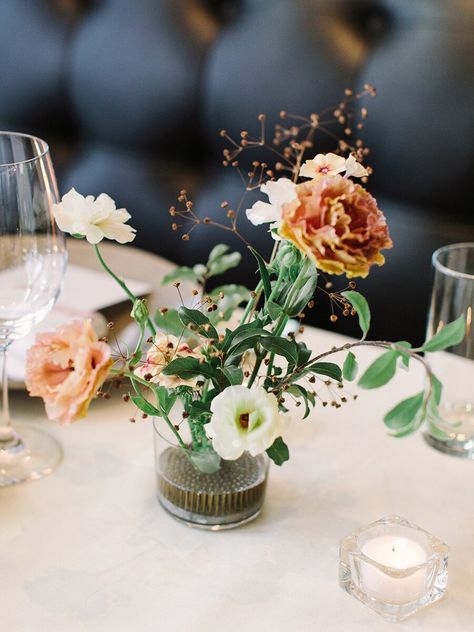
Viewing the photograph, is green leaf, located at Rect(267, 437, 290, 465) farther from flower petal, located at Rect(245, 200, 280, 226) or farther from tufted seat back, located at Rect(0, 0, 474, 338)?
tufted seat back, located at Rect(0, 0, 474, 338)

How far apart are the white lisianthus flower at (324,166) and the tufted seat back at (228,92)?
33.8 inches

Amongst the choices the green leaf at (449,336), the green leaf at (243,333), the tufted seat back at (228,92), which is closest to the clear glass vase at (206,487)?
the green leaf at (243,333)

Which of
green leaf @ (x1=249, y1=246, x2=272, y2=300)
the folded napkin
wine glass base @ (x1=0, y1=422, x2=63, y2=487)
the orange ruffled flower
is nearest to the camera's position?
the orange ruffled flower

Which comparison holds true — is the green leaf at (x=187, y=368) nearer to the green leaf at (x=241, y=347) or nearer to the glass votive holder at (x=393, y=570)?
the green leaf at (x=241, y=347)

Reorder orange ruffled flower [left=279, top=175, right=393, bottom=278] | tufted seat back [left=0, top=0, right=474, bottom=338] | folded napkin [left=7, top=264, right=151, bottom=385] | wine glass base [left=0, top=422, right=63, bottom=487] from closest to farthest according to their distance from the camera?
orange ruffled flower [left=279, top=175, right=393, bottom=278] < wine glass base [left=0, top=422, right=63, bottom=487] < folded napkin [left=7, top=264, right=151, bottom=385] < tufted seat back [left=0, top=0, right=474, bottom=338]

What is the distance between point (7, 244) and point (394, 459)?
401 mm

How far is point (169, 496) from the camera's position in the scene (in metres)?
0.75

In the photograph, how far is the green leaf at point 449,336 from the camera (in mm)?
577

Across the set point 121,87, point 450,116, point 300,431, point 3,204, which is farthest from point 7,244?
point 121,87

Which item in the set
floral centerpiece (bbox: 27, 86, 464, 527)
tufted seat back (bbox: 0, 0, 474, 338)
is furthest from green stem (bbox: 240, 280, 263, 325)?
tufted seat back (bbox: 0, 0, 474, 338)

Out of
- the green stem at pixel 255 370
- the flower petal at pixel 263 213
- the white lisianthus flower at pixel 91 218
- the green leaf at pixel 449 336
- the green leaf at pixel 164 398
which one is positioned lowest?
the green leaf at pixel 164 398

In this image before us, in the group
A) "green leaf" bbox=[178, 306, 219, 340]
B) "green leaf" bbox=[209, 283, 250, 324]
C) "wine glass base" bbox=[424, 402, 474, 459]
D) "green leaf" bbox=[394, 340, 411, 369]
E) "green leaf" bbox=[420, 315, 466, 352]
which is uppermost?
"green leaf" bbox=[420, 315, 466, 352]

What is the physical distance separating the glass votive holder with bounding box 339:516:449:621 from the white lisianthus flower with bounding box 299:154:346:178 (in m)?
0.27

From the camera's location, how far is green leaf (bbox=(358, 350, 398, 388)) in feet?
1.90
